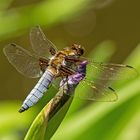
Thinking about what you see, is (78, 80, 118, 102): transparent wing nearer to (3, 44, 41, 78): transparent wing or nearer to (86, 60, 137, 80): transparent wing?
(86, 60, 137, 80): transparent wing

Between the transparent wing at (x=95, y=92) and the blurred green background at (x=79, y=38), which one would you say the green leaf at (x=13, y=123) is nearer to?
the blurred green background at (x=79, y=38)

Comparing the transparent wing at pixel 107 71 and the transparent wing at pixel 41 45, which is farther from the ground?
the transparent wing at pixel 107 71

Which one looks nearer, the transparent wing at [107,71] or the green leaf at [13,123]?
the transparent wing at [107,71]

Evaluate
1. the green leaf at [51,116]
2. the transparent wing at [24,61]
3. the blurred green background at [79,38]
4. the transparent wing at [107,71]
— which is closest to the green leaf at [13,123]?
the blurred green background at [79,38]

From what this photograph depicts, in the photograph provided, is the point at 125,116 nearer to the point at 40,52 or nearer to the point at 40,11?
the point at 40,52

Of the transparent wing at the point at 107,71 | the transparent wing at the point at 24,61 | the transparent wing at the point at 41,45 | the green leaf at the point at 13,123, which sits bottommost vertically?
the green leaf at the point at 13,123

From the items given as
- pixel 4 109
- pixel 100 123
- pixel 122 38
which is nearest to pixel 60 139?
pixel 100 123
